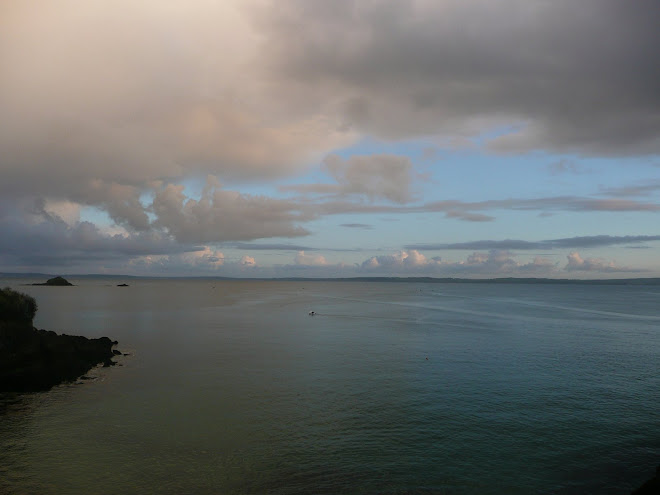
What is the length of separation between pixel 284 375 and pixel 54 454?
73.2 ft

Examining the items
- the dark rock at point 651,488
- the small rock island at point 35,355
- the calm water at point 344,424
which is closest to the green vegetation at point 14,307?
the small rock island at point 35,355

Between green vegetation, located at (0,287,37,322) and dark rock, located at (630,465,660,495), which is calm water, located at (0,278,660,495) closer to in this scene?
dark rock, located at (630,465,660,495)

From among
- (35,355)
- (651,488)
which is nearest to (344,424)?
(651,488)

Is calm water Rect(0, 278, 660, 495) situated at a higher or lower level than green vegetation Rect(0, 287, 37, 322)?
lower

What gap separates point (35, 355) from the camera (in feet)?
137

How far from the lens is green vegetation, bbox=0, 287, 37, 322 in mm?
53594

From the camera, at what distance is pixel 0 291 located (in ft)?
184

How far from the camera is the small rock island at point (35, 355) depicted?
123ft

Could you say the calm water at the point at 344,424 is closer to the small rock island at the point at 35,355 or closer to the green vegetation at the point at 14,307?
the small rock island at the point at 35,355

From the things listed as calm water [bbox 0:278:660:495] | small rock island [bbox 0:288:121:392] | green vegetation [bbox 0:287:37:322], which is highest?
green vegetation [bbox 0:287:37:322]

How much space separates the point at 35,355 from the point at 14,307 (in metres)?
17.7

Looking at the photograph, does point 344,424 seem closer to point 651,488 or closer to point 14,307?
point 651,488

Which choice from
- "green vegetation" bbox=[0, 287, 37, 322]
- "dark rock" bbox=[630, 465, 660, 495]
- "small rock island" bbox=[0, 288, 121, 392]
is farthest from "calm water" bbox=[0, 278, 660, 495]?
"green vegetation" bbox=[0, 287, 37, 322]

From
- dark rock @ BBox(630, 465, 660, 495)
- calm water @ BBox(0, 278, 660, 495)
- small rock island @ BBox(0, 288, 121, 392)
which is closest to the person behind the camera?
dark rock @ BBox(630, 465, 660, 495)
